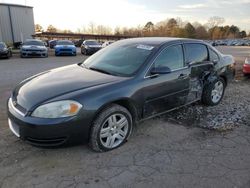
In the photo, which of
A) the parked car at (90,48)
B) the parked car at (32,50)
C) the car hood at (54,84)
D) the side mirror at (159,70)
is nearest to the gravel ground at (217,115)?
the side mirror at (159,70)

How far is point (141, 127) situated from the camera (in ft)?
14.4

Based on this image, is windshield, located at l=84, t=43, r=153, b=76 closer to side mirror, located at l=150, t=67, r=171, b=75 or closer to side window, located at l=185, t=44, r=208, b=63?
side mirror, located at l=150, t=67, r=171, b=75

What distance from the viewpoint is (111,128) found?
3551 mm

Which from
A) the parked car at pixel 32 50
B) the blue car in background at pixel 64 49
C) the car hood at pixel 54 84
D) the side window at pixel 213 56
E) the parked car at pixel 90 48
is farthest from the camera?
the parked car at pixel 90 48

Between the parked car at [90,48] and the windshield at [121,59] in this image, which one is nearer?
the windshield at [121,59]

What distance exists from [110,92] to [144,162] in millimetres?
1026

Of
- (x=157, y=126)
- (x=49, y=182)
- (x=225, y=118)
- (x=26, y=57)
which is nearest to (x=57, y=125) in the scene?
(x=49, y=182)

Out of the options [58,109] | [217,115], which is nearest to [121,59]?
[58,109]

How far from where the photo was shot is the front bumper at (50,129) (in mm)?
3010

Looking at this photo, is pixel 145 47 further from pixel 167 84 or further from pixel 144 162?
pixel 144 162

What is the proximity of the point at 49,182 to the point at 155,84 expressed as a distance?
82.6 inches

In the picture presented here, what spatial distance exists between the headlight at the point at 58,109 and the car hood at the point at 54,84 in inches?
4.6

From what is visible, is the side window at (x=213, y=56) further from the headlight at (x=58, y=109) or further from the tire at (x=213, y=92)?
the headlight at (x=58, y=109)

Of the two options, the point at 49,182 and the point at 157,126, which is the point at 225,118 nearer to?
the point at 157,126
